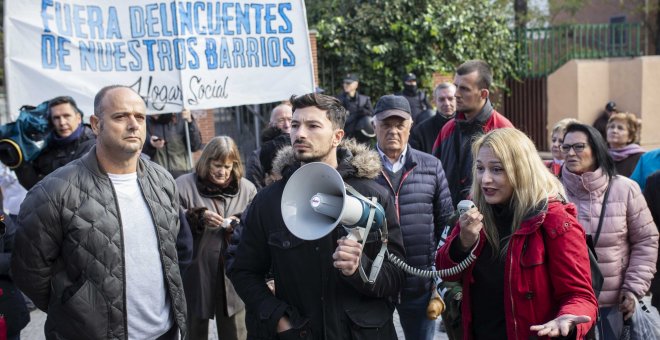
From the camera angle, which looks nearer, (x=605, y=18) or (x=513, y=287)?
(x=513, y=287)

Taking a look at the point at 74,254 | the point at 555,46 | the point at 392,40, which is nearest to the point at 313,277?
the point at 74,254

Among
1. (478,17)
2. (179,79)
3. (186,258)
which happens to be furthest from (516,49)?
(186,258)

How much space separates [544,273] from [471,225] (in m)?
0.36

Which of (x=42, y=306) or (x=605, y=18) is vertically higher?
(x=605, y=18)

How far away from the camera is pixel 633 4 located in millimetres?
24188

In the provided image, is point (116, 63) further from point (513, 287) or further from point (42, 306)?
point (513, 287)

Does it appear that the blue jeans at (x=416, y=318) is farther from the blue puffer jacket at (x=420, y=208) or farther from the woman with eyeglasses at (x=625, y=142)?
the woman with eyeglasses at (x=625, y=142)

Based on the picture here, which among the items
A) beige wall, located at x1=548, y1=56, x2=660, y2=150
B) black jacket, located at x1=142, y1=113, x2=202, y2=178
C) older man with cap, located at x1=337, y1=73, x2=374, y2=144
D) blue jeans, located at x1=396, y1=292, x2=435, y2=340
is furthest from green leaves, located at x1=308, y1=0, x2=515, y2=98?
blue jeans, located at x1=396, y1=292, x2=435, y2=340

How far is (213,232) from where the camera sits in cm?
512

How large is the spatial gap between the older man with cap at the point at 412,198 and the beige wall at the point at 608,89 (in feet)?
46.4

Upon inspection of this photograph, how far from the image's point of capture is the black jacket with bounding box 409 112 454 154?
6445 mm

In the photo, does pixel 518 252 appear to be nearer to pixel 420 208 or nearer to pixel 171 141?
pixel 420 208

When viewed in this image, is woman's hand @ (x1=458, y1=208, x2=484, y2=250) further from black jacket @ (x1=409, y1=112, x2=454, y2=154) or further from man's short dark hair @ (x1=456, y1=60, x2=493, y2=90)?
black jacket @ (x1=409, y1=112, x2=454, y2=154)

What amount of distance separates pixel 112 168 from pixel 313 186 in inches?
42.6
